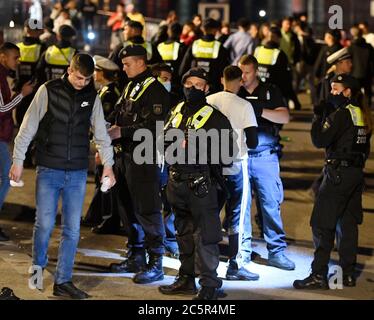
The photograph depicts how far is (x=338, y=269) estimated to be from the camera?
8125 millimetres

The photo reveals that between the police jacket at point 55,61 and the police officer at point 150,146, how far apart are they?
4417 mm

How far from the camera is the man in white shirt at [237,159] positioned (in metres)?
8.06

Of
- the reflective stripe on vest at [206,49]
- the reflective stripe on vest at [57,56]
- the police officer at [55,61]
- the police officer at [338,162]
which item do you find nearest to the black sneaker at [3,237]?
the police officer at [338,162]

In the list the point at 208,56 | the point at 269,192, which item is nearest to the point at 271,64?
the point at 208,56

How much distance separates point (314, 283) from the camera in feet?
25.8

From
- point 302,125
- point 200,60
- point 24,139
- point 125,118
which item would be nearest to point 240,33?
point 302,125

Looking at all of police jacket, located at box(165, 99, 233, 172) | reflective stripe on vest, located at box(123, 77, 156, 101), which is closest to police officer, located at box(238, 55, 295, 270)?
reflective stripe on vest, located at box(123, 77, 156, 101)

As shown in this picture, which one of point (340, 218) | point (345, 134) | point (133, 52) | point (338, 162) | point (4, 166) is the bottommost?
point (340, 218)

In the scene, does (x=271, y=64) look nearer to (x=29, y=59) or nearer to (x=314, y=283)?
(x=29, y=59)

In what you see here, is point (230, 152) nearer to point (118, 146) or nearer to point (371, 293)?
point (118, 146)

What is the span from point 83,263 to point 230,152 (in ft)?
6.07

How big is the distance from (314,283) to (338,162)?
1.04 metres

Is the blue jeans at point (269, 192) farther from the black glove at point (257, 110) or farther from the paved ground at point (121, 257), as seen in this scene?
the black glove at point (257, 110)

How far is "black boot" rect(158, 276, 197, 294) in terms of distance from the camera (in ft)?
25.2
